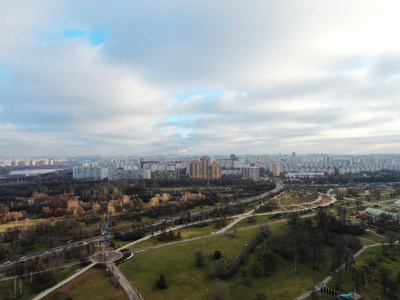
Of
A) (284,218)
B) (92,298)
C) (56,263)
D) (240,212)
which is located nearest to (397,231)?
(284,218)

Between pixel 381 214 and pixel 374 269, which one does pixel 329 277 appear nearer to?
pixel 374 269

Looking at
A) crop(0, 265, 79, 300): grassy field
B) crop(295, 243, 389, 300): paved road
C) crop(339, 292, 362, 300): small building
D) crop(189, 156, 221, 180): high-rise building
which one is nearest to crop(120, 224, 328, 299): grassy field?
crop(295, 243, 389, 300): paved road

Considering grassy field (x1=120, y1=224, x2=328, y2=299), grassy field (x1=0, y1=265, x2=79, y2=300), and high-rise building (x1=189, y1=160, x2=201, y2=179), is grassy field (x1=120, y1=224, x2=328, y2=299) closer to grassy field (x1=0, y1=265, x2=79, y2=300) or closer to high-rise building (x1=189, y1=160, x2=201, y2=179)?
grassy field (x1=0, y1=265, x2=79, y2=300)

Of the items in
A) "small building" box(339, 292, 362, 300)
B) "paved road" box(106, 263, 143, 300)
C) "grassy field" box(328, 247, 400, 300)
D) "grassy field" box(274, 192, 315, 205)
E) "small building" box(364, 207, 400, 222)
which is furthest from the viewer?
"grassy field" box(274, 192, 315, 205)

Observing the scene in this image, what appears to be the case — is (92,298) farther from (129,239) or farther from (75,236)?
(75,236)

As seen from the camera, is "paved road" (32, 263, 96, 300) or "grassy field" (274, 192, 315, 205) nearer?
"paved road" (32, 263, 96, 300)

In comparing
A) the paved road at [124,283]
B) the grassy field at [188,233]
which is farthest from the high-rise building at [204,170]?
the paved road at [124,283]

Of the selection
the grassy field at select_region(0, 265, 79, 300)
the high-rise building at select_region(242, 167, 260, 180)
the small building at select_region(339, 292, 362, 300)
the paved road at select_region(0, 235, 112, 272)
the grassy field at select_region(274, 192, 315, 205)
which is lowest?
the grassy field at select_region(0, 265, 79, 300)
